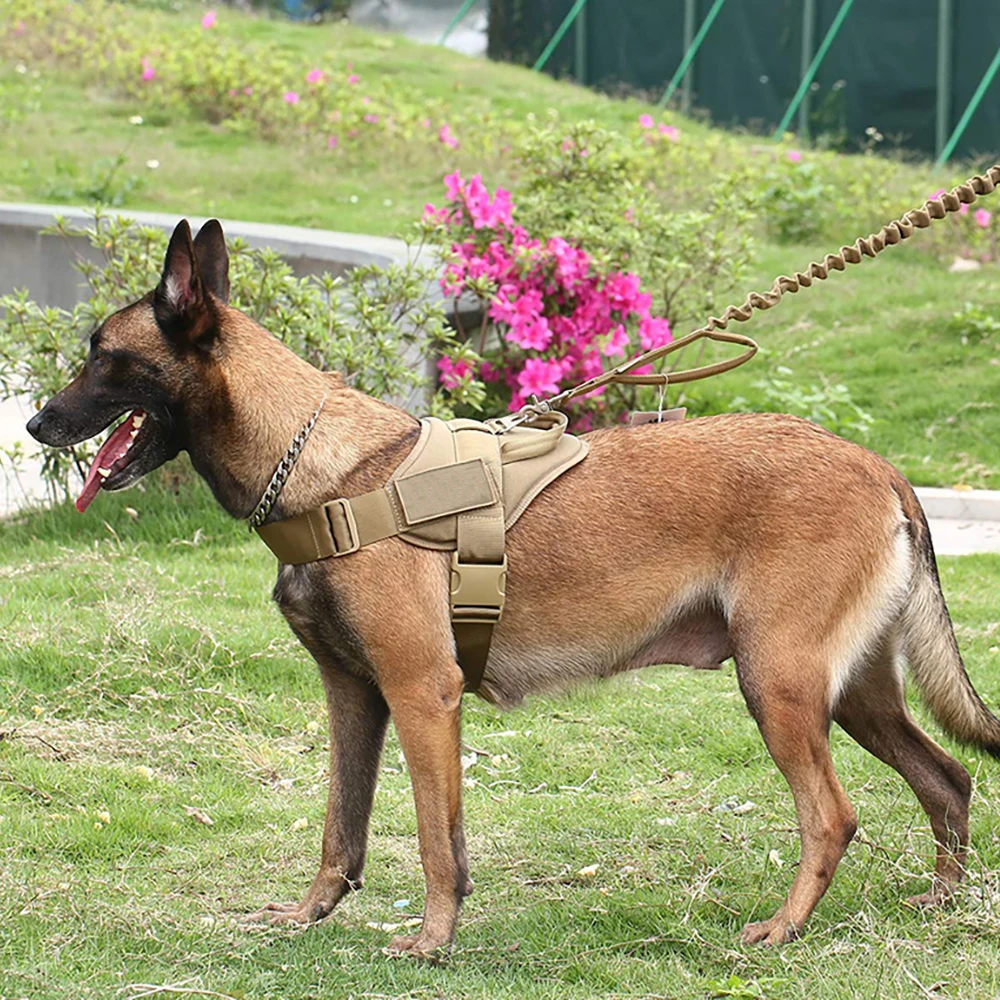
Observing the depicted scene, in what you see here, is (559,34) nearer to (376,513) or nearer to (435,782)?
(376,513)

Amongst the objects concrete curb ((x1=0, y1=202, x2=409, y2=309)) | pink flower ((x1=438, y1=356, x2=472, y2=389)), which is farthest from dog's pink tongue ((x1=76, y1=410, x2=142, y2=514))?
concrete curb ((x1=0, y1=202, x2=409, y2=309))

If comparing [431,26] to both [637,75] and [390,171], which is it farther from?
[390,171]

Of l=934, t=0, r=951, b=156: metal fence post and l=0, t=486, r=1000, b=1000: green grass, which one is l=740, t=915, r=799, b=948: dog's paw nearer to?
l=0, t=486, r=1000, b=1000: green grass

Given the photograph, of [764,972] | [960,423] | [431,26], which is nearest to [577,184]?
[960,423]

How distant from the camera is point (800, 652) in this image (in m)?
3.59

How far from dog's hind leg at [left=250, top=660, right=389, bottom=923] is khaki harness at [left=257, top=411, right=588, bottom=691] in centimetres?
34

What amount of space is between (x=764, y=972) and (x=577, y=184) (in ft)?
20.3

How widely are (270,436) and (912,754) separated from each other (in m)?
1.88

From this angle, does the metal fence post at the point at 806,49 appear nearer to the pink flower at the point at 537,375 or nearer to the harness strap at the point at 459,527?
the pink flower at the point at 537,375

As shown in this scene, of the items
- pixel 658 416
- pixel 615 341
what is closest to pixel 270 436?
pixel 658 416

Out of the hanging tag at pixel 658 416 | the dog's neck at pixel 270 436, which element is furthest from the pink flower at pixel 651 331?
the dog's neck at pixel 270 436

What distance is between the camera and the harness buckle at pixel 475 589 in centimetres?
358

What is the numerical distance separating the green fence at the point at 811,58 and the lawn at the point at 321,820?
9.95 meters

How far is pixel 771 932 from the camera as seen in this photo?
3.63 meters
